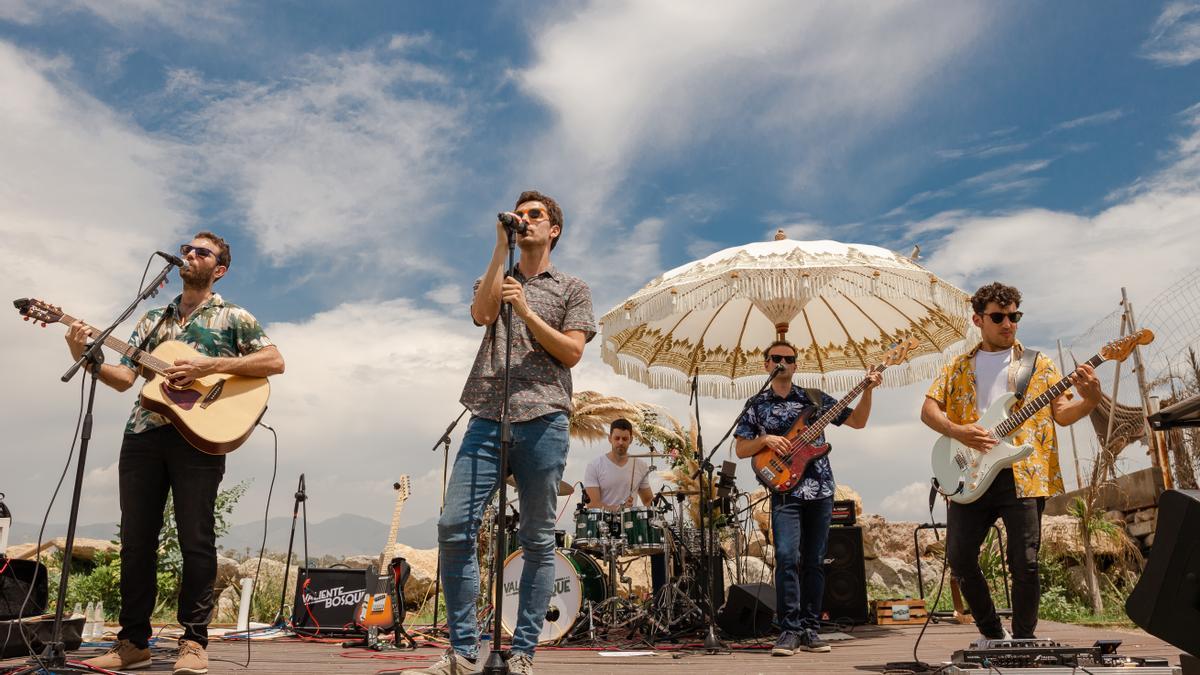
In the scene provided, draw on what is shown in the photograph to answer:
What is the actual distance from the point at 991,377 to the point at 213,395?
12.9 ft

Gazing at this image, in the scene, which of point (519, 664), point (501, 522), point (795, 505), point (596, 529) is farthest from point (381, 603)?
point (501, 522)

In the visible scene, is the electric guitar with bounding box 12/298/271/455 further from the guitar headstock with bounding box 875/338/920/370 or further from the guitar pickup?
the guitar headstock with bounding box 875/338/920/370

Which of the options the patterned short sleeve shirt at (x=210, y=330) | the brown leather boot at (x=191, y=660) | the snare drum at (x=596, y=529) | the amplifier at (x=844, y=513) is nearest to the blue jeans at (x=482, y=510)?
the brown leather boot at (x=191, y=660)

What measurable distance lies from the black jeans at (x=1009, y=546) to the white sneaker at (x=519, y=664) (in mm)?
2262

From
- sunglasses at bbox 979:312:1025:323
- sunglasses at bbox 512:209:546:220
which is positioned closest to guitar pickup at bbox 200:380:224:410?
sunglasses at bbox 512:209:546:220

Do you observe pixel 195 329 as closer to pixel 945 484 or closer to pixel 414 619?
pixel 945 484

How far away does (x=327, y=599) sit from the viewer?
7.24 meters

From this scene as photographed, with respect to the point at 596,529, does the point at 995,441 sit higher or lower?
higher

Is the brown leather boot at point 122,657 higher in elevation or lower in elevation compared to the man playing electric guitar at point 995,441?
lower

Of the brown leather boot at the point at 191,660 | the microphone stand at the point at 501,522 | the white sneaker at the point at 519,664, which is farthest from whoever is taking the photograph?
the brown leather boot at the point at 191,660

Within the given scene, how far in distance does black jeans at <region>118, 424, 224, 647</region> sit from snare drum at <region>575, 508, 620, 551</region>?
3495 mm

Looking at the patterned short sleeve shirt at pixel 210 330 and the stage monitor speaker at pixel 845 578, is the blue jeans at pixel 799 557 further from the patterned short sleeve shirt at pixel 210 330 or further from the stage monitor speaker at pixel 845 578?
the patterned short sleeve shirt at pixel 210 330

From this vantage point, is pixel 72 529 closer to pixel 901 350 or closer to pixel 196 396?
pixel 196 396

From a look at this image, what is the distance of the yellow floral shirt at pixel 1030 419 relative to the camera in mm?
4133
